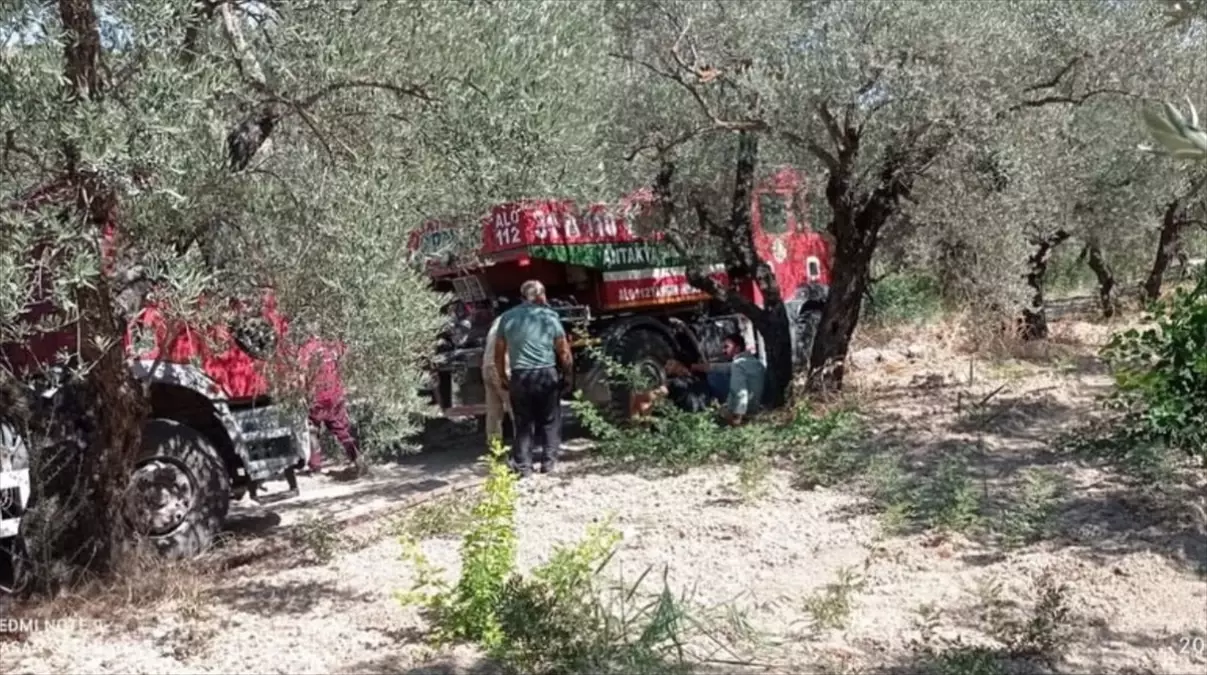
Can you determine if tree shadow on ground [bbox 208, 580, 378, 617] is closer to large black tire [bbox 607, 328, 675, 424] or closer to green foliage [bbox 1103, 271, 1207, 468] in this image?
green foliage [bbox 1103, 271, 1207, 468]

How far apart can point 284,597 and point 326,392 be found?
1.20 m

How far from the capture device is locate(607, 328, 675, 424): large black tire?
11008 millimetres

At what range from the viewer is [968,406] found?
31.6ft

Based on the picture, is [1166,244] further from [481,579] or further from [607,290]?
[481,579]

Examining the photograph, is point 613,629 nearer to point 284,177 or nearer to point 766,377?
point 284,177

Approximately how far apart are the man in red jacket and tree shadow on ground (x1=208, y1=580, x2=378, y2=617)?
101 centimetres

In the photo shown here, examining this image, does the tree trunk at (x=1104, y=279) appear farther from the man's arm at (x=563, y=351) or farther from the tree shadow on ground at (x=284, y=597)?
A: the tree shadow on ground at (x=284, y=597)

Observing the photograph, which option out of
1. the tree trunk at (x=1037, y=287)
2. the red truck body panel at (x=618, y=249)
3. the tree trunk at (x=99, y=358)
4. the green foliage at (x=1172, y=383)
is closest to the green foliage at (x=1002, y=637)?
the green foliage at (x=1172, y=383)

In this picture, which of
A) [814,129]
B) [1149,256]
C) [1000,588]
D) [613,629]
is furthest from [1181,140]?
[1149,256]

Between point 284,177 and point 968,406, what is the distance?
255 inches

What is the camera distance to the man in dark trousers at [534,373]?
873 cm

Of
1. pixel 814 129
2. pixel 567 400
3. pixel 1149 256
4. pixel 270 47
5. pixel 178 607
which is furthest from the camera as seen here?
pixel 1149 256

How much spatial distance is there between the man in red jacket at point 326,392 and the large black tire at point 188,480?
0.68 meters

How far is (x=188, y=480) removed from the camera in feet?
21.9
